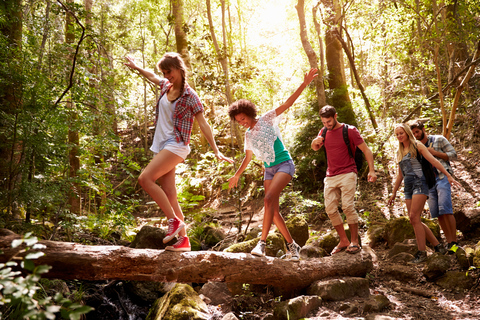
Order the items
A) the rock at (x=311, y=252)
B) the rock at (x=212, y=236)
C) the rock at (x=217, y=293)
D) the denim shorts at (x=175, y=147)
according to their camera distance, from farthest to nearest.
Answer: the rock at (x=212, y=236), the rock at (x=311, y=252), the rock at (x=217, y=293), the denim shorts at (x=175, y=147)

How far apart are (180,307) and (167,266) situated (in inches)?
40.1

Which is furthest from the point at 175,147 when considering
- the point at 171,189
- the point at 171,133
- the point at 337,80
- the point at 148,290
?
the point at 337,80

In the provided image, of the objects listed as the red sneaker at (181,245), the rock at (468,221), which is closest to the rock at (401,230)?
the rock at (468,221)

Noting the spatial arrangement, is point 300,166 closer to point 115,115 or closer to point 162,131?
point 115,115

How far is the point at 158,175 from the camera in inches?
163

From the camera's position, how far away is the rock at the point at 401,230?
268 inches

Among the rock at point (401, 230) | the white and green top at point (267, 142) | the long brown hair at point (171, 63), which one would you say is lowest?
the rock at point (401, 230)

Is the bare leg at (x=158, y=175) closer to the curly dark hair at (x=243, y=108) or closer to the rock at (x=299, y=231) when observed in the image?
the curly dark hair at (x=243, y=108)

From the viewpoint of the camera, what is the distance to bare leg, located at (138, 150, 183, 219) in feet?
13.3

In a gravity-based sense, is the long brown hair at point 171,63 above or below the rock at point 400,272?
above

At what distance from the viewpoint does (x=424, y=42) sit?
916 cm

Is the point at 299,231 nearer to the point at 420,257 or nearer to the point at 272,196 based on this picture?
the point at 420,257

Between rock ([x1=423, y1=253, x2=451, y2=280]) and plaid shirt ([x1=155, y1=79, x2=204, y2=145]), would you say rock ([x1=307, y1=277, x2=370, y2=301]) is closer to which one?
rock ([x1=423, y1=253, x2=451, y2=280])

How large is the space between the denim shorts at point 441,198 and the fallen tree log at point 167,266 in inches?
→ 90.4
